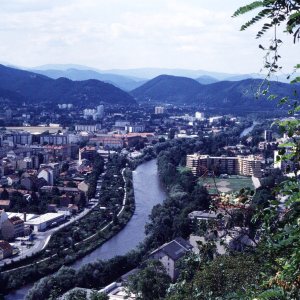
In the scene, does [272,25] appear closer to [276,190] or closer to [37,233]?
[276,190]

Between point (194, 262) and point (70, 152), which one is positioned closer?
point (194, 262)

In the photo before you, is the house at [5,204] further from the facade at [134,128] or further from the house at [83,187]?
the facade at [134,128]

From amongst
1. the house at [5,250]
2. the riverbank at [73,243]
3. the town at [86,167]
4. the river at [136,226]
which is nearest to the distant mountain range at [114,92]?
the town at [86,167]

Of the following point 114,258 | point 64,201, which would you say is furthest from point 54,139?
point 114,258

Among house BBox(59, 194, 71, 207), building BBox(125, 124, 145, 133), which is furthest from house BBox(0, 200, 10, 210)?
building BBox(125, 124, 145, 133)

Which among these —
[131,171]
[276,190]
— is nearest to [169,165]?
[131,171]

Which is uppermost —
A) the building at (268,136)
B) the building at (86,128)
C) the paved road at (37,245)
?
the building at (268,136)

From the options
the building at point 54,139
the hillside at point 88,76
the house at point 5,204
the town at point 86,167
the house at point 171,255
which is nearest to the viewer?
the house at point 171,255
